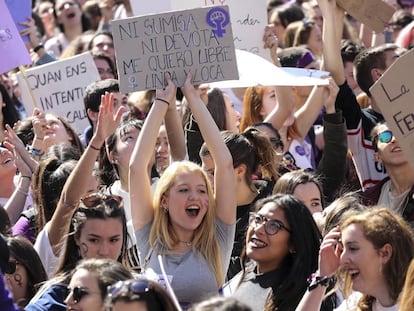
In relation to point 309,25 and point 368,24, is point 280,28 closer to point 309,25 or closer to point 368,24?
point 309,25

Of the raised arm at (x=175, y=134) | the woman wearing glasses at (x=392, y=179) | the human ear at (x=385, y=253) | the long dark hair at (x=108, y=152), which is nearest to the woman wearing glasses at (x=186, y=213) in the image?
the raised arm at (x=175, y=134)

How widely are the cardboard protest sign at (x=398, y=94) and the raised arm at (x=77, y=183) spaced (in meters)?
1.34

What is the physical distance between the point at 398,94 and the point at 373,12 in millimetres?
2041

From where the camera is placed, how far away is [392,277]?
203 inches

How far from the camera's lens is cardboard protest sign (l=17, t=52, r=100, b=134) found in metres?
8.88

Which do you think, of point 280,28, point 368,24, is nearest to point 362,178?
point 368,24

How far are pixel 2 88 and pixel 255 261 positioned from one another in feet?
12.5

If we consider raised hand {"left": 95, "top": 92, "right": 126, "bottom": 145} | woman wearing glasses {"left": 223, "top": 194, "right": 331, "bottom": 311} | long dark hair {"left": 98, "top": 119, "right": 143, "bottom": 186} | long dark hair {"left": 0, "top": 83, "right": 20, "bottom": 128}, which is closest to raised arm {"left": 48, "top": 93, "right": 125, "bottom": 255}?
raised hand {"left": 95, "top": 92, "right": 126, "bottom": 145}

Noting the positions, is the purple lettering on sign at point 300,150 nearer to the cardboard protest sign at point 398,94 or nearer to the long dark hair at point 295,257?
the cardboard protest sign at point 398,94

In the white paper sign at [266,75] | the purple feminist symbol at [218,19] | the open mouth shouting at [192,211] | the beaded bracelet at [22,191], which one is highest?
the purple feminist symbol at [218,19]

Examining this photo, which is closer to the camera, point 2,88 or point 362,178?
point 362,178

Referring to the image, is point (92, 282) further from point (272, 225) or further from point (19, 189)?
point (19, 189)

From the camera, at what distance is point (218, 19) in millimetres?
6523

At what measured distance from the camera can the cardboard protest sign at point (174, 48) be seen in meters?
6.36
